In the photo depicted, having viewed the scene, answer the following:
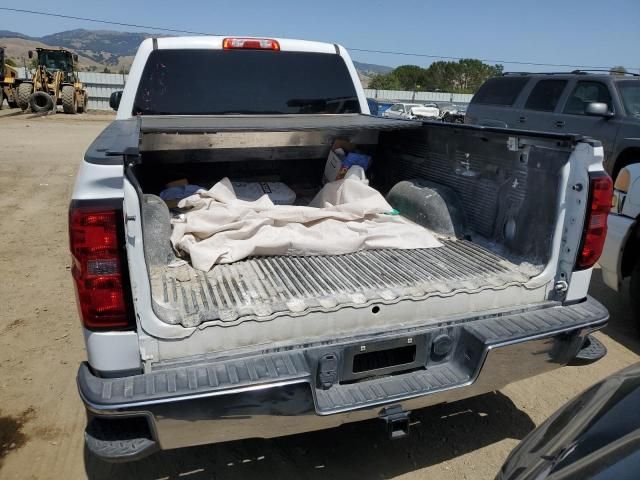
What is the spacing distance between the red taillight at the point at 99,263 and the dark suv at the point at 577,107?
820cm

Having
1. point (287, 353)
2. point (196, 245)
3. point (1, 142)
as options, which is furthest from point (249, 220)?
point (1, 142)

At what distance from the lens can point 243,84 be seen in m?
4.16

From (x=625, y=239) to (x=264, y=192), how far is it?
277cm

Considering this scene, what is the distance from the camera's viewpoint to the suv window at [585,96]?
8.41 m

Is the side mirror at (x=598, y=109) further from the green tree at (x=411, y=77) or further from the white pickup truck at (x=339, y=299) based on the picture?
the green tree at (x=411, y=77)

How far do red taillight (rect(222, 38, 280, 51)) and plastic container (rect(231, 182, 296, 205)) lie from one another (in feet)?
3.66

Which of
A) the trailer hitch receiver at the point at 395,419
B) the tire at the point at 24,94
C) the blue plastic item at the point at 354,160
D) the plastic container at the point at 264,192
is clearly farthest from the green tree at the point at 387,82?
the trailer hitch receiver at the point at 395,419

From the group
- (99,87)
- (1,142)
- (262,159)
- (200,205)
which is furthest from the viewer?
(99,87)

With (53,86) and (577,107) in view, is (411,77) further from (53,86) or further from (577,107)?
(577,107)

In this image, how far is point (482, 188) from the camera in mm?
3111

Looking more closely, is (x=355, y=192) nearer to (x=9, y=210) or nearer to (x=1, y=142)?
(x=9, y=210)

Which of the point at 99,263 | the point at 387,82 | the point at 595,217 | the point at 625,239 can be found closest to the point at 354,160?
the point at 595,217

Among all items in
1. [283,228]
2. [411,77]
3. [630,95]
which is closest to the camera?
[283,228]

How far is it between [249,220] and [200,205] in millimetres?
473
